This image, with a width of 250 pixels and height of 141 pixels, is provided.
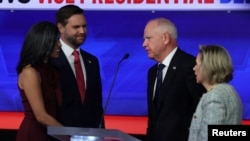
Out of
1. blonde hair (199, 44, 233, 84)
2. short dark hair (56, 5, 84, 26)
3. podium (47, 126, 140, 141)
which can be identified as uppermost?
short dark hair (56, 5, 84, 26)

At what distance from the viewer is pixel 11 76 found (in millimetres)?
5957

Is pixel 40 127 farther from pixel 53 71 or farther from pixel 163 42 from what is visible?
pixel 163 42

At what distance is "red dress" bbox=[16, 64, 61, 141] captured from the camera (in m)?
4.08

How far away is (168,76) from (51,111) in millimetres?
773

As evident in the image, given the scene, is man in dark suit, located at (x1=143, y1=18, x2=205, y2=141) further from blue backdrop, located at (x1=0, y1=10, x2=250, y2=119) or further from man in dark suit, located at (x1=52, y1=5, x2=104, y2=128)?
blue backdrop, located at (x1=0, y1=10, x2=250, y2=119)

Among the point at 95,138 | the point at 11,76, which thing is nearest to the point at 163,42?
the point at 95,138

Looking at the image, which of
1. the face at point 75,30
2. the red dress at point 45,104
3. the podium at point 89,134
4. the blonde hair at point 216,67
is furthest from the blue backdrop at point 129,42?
the podium at point 89,134

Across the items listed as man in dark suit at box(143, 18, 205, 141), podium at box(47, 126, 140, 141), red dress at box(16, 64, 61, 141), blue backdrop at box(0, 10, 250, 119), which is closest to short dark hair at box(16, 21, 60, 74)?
red dress at box(16, 64, 61, 141)

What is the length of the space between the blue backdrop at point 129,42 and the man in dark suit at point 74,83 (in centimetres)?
104

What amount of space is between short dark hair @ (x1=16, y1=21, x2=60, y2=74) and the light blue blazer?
97 centimetres

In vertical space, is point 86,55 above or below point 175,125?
above

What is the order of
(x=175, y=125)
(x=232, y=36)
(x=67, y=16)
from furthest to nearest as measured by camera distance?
(x=232, y=36) → (x=67, y=16) → (x=175, y=125)

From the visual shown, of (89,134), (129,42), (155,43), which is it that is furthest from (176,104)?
(129,42)

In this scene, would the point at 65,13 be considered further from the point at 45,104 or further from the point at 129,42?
the point at 129,42
